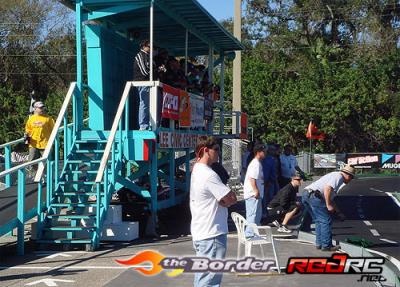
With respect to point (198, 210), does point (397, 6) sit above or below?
above

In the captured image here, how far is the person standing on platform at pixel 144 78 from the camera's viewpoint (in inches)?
516

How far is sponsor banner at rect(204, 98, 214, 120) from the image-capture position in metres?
17.5

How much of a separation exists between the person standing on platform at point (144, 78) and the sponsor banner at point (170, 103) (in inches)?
15.4

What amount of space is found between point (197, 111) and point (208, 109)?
141 centimetres

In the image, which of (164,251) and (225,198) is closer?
(225,198)

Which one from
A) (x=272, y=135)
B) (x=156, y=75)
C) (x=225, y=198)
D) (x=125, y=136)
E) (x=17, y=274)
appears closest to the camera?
(x=225, y=198)

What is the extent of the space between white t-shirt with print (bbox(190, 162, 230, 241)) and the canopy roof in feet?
24.0

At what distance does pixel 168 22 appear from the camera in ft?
54.4

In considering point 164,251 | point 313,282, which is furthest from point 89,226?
point 313,282

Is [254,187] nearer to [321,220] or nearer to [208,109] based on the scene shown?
[321,220]

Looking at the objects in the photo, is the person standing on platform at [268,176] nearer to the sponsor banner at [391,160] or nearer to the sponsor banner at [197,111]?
the sponsor banner at [197,111]

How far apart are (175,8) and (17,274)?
24.0 feet

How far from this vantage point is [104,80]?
14.6 m

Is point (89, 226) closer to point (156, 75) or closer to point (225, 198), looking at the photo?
point (156, 75)
